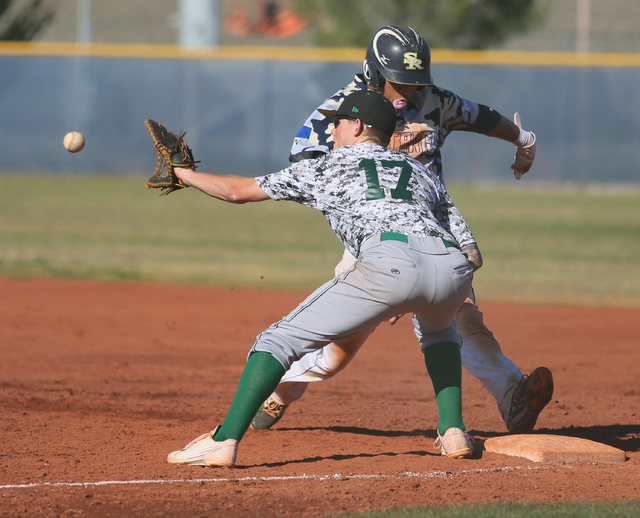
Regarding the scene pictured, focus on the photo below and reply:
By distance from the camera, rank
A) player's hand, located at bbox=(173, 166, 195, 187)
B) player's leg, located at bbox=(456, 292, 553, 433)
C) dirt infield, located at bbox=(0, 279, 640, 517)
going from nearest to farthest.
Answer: dirt infield, located at bbox=(0, 279, 640, 517)
player's hand, located at bbox=(173, 166, 195, 187)
player's leg, located at bbox=(456, 292, 553, 433)

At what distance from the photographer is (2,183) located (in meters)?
18.7

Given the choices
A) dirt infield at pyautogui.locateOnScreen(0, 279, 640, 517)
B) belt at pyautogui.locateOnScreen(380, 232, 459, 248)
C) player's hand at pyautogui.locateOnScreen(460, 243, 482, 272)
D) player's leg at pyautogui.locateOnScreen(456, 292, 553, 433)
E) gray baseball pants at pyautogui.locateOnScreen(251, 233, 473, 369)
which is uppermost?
belt at pyautogui.locateOnScreen(380, 232, 459, 248)

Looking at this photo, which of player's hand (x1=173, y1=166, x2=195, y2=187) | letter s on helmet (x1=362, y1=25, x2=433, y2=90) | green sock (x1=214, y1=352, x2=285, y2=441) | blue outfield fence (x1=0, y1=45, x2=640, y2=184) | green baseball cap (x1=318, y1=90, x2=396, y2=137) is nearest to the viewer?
green sock (x1=214, y1=352, x2=285, y2=441)

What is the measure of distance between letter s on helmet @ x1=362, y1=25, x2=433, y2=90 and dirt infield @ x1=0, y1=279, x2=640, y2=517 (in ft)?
5.56

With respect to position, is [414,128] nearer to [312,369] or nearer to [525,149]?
[525,149]

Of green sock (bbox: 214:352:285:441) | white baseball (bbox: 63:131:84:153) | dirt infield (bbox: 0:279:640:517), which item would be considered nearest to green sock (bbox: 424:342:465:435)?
dirt infield (bbox: 0:279:640:517)

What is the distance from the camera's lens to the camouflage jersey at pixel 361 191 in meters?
3.39

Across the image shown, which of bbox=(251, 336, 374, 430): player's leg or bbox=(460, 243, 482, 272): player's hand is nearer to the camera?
bbox=(460, 243, 482, 272): player's hand

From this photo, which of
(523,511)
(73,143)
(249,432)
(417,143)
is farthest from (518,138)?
(73,143)

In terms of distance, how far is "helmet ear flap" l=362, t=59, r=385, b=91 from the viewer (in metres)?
3.97

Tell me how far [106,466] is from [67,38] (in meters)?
26.8

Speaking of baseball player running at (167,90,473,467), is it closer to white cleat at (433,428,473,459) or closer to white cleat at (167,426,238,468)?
white cleat at (167,426,238,468)

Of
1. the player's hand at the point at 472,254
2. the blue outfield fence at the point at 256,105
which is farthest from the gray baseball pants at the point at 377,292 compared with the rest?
the blue outfield fence at the point at 256,105

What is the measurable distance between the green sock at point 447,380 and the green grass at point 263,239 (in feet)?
18.3
